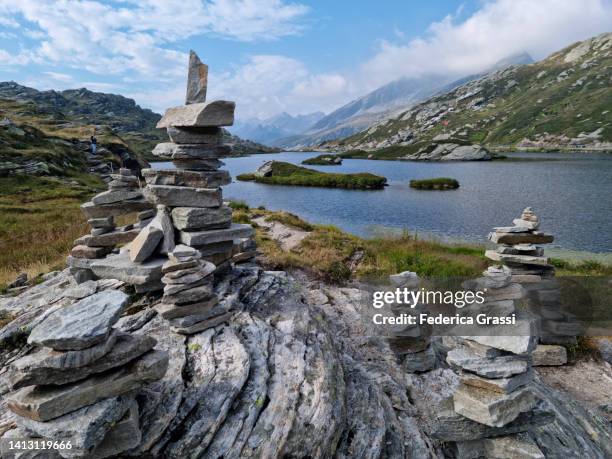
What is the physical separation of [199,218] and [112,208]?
3.43m

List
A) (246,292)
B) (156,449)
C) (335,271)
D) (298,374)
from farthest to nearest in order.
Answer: (335,271) < (246,292) < (298,374) < (156,449)

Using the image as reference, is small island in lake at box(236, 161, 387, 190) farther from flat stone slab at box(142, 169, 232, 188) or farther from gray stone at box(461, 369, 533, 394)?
gray stone at box(461, 369, 533, 394)

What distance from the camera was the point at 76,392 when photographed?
14.5 feet

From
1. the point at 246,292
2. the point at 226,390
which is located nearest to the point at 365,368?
the point at 246,292

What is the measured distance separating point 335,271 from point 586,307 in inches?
445

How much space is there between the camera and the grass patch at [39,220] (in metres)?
17.7

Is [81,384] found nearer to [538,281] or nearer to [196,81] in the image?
[196,81]

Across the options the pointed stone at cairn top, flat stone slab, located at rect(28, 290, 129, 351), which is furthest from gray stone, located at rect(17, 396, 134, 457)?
the pointed stone at cairn top

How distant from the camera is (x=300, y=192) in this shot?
2660 inches

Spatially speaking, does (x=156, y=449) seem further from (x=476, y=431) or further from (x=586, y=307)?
(x=586, y=307)

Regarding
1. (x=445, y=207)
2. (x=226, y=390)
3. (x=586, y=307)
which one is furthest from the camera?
(x=445, y=207)

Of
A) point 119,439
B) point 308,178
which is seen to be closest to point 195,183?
point 119,439

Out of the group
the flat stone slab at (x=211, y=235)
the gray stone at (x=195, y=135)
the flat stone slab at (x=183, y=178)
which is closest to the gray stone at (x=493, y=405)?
the flat stone slab at (x=211, y=235)

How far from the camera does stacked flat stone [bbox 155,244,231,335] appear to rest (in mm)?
7688
